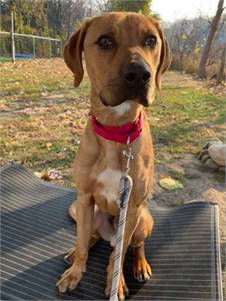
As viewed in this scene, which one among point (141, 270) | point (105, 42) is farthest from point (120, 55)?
point (141, 270)

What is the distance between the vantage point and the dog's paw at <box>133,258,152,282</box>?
2549 mm

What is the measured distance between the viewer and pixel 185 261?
2713mm

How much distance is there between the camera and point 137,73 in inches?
75.9

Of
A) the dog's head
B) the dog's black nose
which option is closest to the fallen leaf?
the dog's head

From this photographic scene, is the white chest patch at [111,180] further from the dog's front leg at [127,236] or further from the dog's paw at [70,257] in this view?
the dog's paw at [70,257]

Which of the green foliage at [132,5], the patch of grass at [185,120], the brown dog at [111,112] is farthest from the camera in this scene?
the green foliage at [132,5]

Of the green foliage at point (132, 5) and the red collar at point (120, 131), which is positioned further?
the green foliage at point (132, 5)

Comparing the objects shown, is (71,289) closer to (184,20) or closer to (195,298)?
(195,298)

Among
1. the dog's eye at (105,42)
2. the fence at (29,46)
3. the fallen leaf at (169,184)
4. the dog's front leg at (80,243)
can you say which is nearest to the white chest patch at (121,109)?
the dog's eye at (105,42)

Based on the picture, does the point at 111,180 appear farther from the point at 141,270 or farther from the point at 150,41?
the point at 150,41

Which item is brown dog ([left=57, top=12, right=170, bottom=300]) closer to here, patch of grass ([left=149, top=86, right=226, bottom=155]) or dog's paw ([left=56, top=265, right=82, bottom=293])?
dog's paw ([left=56, top=265, right=82, bottom=293])

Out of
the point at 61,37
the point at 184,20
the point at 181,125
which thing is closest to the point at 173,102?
the point at 181,125

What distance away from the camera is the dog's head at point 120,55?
6.49 ft

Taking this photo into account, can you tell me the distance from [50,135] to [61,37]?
16.7 metres
